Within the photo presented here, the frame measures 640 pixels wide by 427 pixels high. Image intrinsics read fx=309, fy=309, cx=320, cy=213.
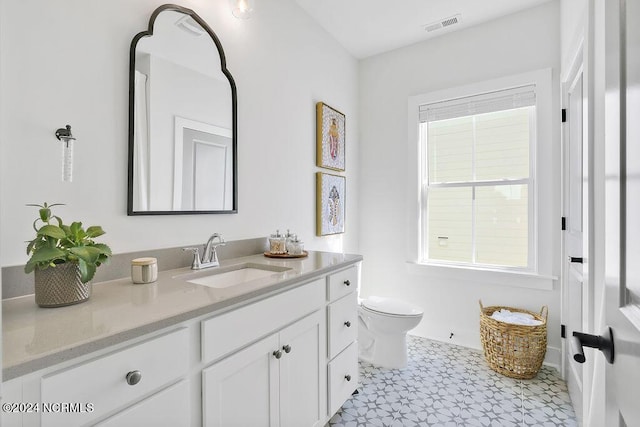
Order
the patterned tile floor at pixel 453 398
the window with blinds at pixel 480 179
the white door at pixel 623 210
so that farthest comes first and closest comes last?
the window with blinds at pixel 480 179, the patterned tile floor at pixel 453 398, the white door at pixel 623 210

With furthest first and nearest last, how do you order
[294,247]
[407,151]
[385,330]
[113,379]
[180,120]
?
[407,151], [385,330], [294,247], [180,120], [113,379]

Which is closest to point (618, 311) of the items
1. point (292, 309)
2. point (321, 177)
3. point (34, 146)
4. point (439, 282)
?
point (292, 309)

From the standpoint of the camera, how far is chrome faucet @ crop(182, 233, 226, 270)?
149cm

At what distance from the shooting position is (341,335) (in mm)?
1686

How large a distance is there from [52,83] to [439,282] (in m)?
2.83

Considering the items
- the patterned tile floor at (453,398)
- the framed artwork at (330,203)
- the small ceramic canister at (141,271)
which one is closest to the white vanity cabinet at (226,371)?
the small ceramic canister at (141,271)

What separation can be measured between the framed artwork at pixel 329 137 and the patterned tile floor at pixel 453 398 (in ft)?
5.37

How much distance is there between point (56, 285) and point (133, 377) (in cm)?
40

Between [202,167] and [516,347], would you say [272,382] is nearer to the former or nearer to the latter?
[202,167]

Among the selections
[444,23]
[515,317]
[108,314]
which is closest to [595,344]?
[108,314]

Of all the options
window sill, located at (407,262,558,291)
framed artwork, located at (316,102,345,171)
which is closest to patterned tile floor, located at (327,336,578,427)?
window sill, located at (407,262,558,291)

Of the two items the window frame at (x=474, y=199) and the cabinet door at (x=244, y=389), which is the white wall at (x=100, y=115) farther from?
the window frame at (x=474, y=199)

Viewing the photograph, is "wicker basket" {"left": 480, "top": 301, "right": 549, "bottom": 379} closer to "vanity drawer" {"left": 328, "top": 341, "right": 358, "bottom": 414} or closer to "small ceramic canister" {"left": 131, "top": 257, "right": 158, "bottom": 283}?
"vanity drawer" {"left": 328, "top": 341, "right": 358, "bottom": 414}

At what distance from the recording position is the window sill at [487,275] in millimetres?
2340
